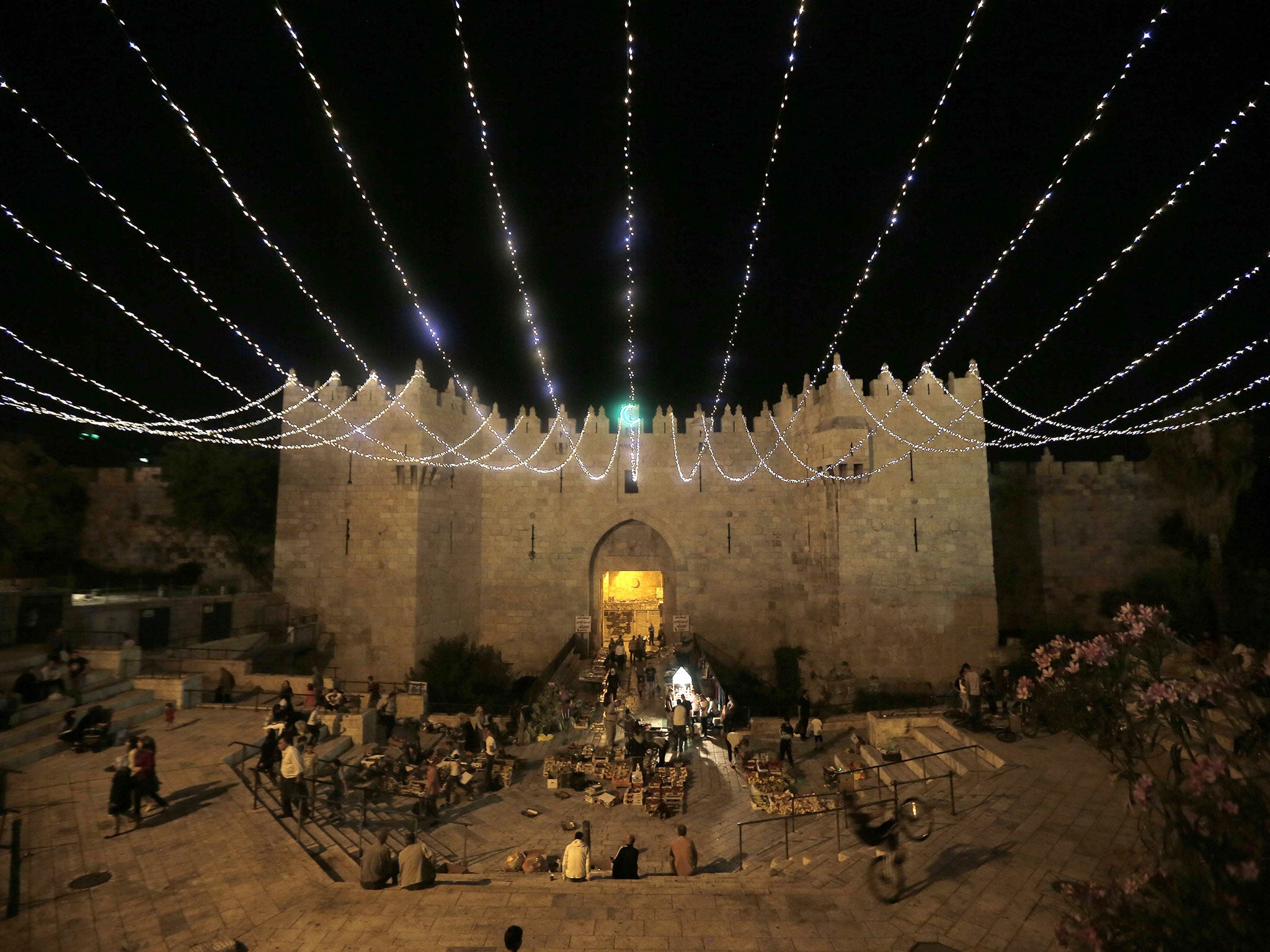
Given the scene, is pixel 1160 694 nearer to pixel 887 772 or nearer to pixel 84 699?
pixel 887 772

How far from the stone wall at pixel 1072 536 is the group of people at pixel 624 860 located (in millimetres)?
15159

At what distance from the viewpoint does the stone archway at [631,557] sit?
60.7 ft

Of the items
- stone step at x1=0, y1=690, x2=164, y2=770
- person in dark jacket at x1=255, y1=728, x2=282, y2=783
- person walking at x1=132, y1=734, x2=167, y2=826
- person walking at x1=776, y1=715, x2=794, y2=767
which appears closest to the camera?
person walking at x1=132, y1=734, x2=167, y2=826

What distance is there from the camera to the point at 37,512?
17.0 m

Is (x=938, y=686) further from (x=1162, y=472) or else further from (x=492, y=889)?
(x=492, y=889)

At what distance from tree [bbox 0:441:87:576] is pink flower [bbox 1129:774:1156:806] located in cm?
2238

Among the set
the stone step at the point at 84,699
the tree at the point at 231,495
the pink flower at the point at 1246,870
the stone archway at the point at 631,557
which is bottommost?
the stone step at the point at 84,699

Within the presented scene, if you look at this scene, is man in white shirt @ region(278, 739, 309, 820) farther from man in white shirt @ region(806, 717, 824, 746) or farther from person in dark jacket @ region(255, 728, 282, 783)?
man in white shirt @ region(806, 717, 824, 746)

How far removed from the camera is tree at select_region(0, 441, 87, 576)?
16312 millimetres

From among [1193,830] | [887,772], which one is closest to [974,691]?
[887,772]

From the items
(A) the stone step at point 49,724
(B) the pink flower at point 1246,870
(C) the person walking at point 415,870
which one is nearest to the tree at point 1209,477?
(B) the pink flower at point 1246,870

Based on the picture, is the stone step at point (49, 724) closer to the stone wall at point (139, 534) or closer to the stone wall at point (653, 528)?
the stone wall at point (653, 528)

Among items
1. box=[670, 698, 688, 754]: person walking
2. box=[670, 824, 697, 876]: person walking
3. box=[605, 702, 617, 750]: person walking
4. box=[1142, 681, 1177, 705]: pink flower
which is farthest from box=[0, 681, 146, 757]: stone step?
box=[1142, 681, 1177, 705]: pink flower

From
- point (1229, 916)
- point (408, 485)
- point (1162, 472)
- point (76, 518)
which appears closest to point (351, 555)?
point (408, 485)
